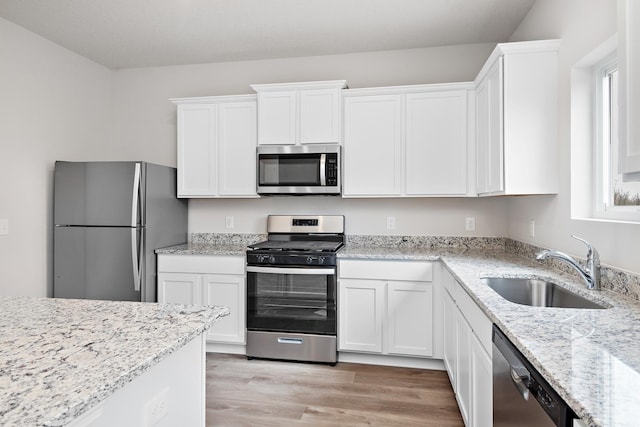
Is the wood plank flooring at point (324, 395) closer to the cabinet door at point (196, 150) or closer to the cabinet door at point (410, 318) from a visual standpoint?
the cabinet door at point (410, 318)

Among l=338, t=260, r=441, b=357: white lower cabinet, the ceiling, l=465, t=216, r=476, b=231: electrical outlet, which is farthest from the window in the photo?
l=465, t=216, r=476, b=231: electrical outlet

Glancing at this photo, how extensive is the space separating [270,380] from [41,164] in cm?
252

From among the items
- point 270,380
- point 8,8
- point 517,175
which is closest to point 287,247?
point 270,380

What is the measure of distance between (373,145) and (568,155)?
140cm

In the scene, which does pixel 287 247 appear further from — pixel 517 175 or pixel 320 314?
pixel 517 175

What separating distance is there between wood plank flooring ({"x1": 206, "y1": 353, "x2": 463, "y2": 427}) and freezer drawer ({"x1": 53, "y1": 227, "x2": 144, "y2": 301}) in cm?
93

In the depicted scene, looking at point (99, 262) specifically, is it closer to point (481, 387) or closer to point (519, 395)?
point (481, 387)

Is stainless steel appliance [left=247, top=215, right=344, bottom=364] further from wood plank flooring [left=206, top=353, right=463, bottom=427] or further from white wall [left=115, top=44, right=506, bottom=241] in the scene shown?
white wall [left=115, top=44, right=506, bottom=241]

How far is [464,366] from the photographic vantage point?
1.99 m


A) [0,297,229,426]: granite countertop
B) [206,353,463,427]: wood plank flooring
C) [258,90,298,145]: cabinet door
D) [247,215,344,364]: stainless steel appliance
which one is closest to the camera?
[0,297,229,426]: granite countertop

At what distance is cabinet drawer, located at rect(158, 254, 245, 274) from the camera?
123 inches

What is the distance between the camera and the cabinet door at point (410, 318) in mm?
2840

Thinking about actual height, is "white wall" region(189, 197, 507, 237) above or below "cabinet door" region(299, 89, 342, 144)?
below

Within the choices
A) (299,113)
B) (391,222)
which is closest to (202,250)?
(299,113)
